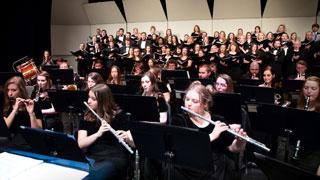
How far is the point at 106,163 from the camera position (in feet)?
8.73

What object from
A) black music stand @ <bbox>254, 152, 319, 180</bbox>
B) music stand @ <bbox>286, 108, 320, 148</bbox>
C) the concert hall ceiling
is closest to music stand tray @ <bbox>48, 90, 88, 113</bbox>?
music stand @ <bbox>286, 108, 320, 148</bbox>

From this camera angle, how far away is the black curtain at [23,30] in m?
10.0

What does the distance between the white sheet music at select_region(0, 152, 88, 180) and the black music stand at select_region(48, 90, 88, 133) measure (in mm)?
1801

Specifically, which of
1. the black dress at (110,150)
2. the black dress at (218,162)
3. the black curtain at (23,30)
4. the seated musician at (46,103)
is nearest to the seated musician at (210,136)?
the black dress at (218,162)

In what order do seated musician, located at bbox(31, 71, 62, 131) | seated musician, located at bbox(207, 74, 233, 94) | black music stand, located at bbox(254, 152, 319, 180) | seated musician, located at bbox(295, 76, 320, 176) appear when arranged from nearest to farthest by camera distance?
black music stand, located at bbox(254, 152, 319, 180) < seated musician, located at bbox(295, 76, 320, 176) < seated musician, located at bbox(207, 74, 233, 94) < seated musician, located at bbox(31, 71, 62, 131)

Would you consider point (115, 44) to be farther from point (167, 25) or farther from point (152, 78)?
point (152, 78)

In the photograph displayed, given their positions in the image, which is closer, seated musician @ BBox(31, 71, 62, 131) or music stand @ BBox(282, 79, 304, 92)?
seated musician @ BBox(31, 71, 62, 131)

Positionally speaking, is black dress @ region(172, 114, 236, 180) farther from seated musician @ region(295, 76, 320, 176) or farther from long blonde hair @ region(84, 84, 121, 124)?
seated musician @ region(295, 76, 320, 176)

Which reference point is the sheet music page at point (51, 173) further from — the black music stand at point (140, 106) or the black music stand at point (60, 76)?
the black music stand at point (60, 76)

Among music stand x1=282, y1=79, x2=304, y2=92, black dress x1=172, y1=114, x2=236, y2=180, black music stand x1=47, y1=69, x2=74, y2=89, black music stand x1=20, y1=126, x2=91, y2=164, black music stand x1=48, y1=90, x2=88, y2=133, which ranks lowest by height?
black dress x1=172, y1=114, x2=236, y2=180

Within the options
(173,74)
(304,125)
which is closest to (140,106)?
(304,125)

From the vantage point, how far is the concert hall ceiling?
10383mm

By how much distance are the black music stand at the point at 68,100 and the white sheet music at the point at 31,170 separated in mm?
1801

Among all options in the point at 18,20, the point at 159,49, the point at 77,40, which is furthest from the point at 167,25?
the point at 18,20
